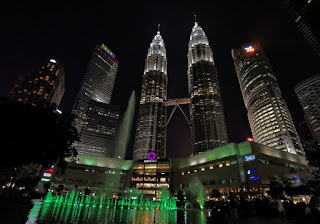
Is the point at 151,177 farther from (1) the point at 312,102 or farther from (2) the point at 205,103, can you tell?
(1) the point at 312,102

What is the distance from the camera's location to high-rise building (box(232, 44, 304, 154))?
13731 centimetres

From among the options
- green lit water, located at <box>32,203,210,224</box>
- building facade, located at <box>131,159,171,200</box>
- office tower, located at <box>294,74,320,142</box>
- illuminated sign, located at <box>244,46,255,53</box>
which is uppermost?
illuminated sign, located at <box>244,46,255,53</box>

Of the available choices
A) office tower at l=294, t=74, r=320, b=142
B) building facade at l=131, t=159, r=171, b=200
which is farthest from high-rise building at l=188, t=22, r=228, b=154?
office tower at l=294, t=74, r=320, b=142

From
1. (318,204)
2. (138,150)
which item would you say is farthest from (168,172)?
(318,204)

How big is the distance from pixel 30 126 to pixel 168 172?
8953cm

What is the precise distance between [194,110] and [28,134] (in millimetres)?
156353

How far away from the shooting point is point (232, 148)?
241 feet

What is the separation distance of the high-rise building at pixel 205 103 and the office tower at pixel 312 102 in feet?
320

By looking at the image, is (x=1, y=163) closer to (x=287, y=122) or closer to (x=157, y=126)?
(x=157, y=126)

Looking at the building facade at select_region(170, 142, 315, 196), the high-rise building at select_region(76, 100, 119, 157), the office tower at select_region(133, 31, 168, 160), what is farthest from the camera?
the high-rise building at select_region(76, 100, 119, 157)

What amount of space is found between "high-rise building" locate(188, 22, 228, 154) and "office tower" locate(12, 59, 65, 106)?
11988 centimetres

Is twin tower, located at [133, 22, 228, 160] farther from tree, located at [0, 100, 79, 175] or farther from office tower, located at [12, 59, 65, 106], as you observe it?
tree, located at [0, 100, 79, 175]

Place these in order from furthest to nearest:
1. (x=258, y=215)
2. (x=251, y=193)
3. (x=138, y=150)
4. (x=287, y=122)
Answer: (x=138, y=150) < (x=287, y=122) < (x=251, y=193) < (x=258, y=215)

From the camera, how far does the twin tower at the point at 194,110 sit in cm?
14975
